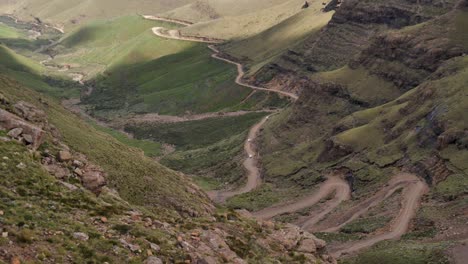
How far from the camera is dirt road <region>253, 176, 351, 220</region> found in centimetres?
11562

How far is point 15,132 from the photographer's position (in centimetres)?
5250

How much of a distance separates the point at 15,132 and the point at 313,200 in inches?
2978

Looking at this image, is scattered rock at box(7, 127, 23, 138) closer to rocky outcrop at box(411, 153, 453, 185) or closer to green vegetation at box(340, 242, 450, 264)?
green vegetation at box(340, 242, 450, 264)

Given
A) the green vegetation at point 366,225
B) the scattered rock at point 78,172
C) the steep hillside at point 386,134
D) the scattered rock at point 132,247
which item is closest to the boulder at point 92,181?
the scattered rock at point 78,172

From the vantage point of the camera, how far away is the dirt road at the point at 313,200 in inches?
4552

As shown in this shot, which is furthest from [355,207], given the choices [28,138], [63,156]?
[28,138]

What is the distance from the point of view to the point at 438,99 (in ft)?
400

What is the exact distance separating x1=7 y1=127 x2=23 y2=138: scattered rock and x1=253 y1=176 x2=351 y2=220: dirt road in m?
66.8

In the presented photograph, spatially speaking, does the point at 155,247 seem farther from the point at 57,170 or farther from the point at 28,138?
the point at 28,138

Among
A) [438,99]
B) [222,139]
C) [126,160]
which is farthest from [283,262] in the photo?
[222,139]

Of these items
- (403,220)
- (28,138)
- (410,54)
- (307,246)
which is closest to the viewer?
(28,138)


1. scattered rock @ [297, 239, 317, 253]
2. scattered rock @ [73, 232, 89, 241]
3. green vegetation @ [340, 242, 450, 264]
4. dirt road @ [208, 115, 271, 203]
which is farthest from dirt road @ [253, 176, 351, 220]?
scattered rock @ [73, 232, 89, 241]

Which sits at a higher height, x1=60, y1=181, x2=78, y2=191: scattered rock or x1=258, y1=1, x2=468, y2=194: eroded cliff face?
x1=60, y1=181, x2=78, y2=191: scattered rock

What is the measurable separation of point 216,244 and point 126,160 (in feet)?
109
